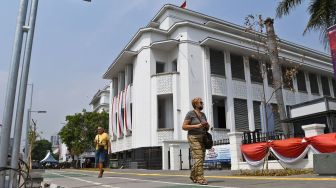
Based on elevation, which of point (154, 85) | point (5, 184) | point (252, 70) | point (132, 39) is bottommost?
point (5, 184)

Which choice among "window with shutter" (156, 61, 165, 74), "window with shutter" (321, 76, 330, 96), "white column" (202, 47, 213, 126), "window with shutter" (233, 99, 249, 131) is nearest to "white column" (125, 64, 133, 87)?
"window with shutter" (156, 61, 165, 74)

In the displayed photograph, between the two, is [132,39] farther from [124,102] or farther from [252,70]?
[252,70]

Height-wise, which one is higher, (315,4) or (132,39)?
(132,39)

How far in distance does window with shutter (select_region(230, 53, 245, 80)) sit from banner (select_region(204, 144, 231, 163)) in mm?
14019

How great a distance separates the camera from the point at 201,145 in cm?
804

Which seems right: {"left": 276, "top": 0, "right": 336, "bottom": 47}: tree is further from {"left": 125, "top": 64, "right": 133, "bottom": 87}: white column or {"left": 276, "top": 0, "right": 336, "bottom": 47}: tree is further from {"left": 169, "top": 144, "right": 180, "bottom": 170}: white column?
{"left": 125, "top": 64, "right": 133, "bottom": 87}: white column

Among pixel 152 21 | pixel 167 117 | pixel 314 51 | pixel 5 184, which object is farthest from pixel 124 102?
pixel 5 184

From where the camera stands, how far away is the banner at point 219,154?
20516 millimetres

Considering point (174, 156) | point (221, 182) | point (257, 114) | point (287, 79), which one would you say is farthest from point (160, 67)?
point (221, 182)

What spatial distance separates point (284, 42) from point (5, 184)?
39.9m

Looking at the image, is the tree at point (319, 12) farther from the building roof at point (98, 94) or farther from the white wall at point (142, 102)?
the building roof at point (98, 94)

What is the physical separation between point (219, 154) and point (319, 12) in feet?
30.7

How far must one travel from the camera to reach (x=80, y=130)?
52906 mm

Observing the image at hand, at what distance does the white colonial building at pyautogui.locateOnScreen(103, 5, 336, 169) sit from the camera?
31.7 metres
